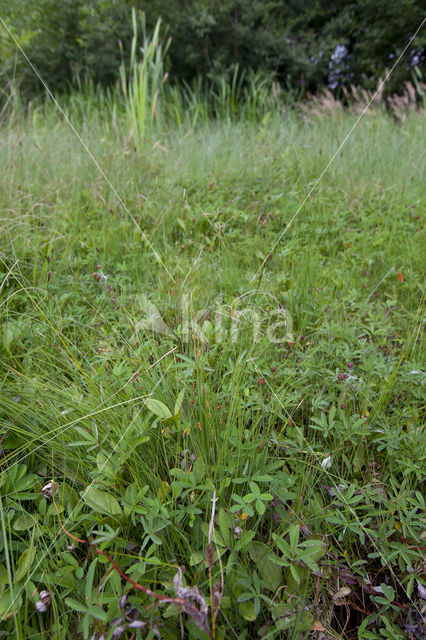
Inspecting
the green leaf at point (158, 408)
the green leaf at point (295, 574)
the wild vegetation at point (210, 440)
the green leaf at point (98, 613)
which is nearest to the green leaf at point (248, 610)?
the wild vegetation at point (210, 440)

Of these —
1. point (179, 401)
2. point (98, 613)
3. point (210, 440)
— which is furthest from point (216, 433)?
point (98, 613)

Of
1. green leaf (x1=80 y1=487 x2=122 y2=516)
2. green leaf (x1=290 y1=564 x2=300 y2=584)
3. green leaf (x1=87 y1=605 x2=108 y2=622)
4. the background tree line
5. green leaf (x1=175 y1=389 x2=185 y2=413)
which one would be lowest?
green leaf (x1=290 y1=564 x2=300 y2=584)

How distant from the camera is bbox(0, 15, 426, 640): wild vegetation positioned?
40.8 inches

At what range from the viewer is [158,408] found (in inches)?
48.7

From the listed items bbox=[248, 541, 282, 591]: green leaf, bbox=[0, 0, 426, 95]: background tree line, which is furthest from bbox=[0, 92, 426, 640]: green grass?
bbox=[0, 0, 426, 95]: background tree line

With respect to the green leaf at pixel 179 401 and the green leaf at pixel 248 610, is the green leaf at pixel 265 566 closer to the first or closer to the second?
the green leaf at pixel 248 610

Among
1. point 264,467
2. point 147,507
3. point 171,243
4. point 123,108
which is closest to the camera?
point 147,507

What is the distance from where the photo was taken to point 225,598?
101 cm

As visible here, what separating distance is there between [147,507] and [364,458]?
0.78 m

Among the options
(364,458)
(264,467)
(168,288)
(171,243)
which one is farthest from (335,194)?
(264,467)

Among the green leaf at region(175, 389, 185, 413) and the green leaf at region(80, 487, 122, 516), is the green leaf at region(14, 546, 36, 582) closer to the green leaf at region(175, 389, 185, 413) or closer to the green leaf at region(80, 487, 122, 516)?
the green leaf at region(80, 487, 122, 516)

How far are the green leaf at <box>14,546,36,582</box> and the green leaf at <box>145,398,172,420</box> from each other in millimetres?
476

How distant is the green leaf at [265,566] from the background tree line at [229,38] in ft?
21.8

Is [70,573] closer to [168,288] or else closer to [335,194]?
[168,288]
